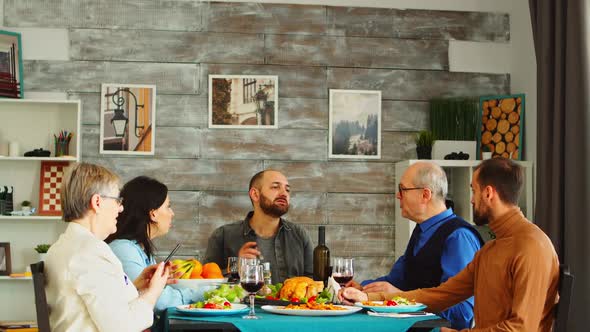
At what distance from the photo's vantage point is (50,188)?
5.64 meters

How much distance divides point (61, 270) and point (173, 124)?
3.36 metres

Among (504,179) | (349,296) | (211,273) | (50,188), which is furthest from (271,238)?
(504,179)

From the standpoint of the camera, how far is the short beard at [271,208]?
4871 mm

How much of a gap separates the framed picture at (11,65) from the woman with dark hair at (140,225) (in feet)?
7.14

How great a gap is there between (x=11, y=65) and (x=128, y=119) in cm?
87

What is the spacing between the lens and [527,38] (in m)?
5.98

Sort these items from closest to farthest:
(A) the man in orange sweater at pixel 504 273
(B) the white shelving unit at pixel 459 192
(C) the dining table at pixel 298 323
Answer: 1. (C) the dining table at pixel 298 323
2. (A) the man in orange sweater at pixel 504 273
3. (B) the white shelving unit at pixel 459 192

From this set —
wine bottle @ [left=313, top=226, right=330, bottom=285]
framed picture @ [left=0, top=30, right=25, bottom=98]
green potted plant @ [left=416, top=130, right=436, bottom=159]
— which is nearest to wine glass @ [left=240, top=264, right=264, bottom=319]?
wine bottle @ [left=313, top=226, right=330, bottom=285]

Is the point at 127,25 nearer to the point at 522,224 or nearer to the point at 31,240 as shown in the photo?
the point at 31,240

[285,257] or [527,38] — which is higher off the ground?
[527,38]

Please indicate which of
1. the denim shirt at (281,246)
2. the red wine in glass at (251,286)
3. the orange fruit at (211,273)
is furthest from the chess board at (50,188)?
the red wine in glass at (251,286)

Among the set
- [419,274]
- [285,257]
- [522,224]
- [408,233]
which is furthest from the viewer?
[408,233]

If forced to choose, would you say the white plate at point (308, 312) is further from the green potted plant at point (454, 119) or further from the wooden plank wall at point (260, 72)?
the green potted plant at point (454, 119)

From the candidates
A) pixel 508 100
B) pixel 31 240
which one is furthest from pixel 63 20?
pixel 508 100
